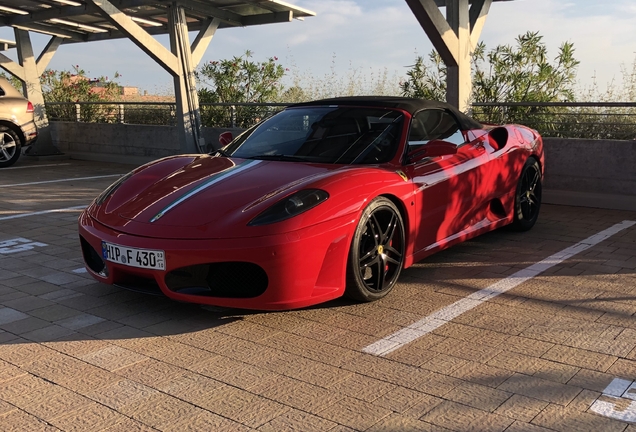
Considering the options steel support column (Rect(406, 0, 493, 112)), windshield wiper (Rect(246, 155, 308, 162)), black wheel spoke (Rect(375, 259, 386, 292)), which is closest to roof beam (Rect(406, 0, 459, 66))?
steel support column (Rect(406, 0, 493, 112))

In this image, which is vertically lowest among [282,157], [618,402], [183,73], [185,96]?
[618,402]

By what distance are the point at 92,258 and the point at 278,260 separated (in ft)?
4.69

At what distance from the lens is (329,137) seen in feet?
15.5

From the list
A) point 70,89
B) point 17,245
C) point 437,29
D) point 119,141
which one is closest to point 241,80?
point 119,141

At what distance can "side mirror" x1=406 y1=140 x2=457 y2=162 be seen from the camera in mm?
4547

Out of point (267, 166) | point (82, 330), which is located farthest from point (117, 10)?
point (82, 330)

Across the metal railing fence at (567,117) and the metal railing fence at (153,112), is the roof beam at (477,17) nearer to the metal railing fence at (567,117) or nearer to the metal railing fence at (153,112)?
the metal railing fence at (567,117)

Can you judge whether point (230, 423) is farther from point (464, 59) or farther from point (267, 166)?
point (464, 59)

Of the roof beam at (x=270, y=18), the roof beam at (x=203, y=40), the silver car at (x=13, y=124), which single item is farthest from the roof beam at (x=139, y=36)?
Result: the silver car at (x=13, y=124)

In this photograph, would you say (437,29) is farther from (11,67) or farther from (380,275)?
(11,67)

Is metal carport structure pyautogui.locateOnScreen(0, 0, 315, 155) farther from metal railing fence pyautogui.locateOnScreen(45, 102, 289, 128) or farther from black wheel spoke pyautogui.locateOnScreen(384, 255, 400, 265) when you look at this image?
black wheel spoke pyautogui.locateOnScreen(384, 255, 400, 265)

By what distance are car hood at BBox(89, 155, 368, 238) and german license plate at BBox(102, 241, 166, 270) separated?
0.36 feet

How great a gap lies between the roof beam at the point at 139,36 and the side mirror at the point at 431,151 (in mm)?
8137

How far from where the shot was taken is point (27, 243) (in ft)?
19.9
